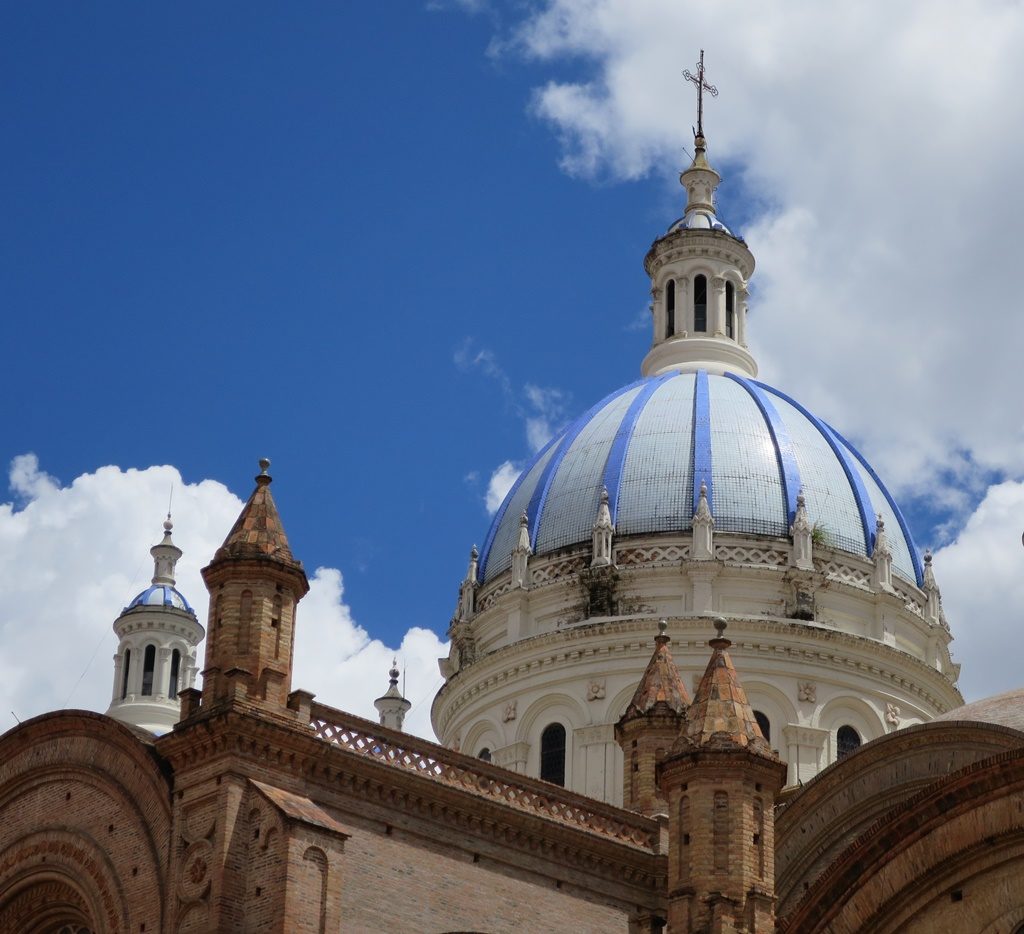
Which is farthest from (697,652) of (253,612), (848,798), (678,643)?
(253,612)

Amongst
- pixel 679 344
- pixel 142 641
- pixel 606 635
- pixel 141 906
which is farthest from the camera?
pixel 142 641

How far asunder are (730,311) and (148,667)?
2211 centimetres

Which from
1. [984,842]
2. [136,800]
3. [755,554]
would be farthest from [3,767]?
[755,554]

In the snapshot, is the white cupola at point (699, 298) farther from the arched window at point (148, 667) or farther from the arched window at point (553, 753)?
the arched window at point (148, 667)

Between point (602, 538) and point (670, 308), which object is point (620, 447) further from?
point (670, 308)

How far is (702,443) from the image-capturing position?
5591 centimetres

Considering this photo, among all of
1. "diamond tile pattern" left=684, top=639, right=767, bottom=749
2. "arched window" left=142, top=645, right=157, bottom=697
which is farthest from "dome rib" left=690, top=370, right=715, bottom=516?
"diamond tile pattern" left=684, top=639, right=767, bottom=749

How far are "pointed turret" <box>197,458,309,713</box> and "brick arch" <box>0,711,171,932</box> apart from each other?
2071 mm

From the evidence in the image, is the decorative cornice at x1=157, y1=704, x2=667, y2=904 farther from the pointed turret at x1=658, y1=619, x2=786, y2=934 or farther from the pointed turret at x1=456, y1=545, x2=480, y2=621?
the pointed turret at x1=456, y1=545, x2=480, y2=621

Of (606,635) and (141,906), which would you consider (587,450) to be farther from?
(141,906)

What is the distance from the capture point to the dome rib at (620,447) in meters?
55.4

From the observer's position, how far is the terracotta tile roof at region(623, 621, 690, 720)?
4025 cm

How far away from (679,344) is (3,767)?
3025 cm

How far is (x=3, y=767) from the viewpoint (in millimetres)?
36250
